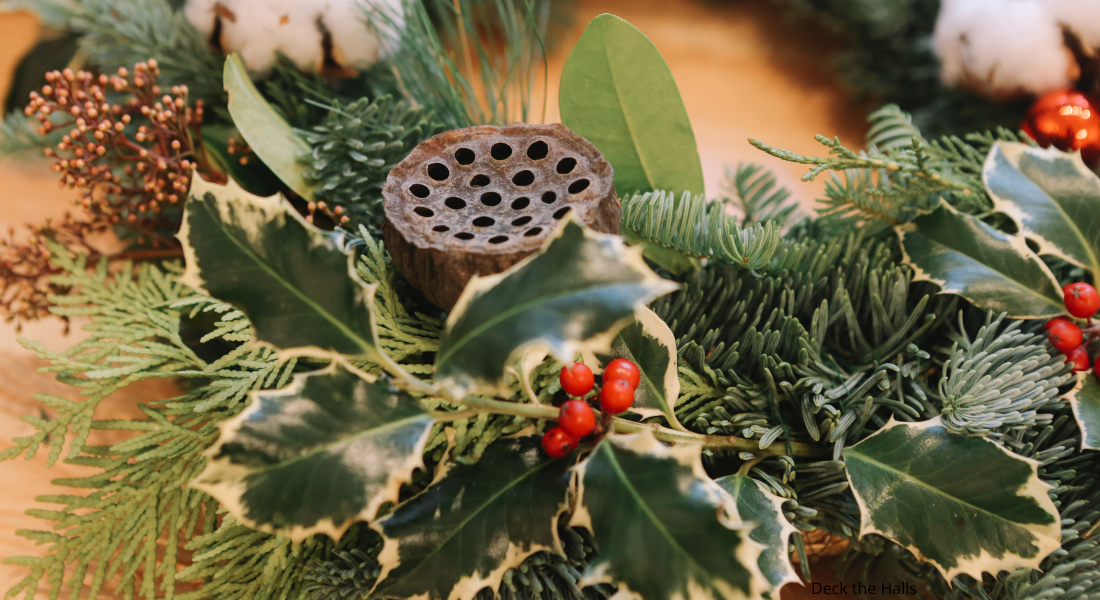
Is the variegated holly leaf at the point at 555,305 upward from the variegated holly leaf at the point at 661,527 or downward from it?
upward

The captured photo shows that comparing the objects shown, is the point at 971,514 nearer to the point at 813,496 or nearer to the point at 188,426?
the point at 813,496

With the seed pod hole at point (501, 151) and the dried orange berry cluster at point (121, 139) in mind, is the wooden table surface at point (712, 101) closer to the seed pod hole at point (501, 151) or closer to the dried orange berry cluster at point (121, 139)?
the dried orange berry cluster at point (121, 139)

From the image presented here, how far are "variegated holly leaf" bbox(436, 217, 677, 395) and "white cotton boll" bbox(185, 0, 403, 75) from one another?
0.35 meters

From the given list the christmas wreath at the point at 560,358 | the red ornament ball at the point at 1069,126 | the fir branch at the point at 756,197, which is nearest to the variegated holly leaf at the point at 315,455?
the christmas wreath at the point at 560,358

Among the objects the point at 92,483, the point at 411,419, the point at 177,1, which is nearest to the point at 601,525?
the point at 411,419

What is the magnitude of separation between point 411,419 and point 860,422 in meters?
0.25

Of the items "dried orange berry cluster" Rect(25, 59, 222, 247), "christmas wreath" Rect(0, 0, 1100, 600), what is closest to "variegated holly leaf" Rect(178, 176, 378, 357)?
"christmas wreath" Rect(0, 0, 1100, 600)

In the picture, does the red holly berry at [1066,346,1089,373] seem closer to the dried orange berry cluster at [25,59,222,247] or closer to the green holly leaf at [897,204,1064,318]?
the green holly leaf at [897,204,1064,318]

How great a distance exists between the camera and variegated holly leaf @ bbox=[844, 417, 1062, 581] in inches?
13.0

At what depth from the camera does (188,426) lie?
41cm

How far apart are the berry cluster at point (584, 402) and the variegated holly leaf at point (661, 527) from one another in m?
0.02

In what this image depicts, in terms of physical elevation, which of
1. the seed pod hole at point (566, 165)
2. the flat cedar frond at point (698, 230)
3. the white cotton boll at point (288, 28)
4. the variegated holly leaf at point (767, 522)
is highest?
the white cotton boll at point (288, 28)

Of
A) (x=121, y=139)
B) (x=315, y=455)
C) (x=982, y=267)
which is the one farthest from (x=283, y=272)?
(x=982, y=267)

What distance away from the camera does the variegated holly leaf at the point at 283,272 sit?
29cm
